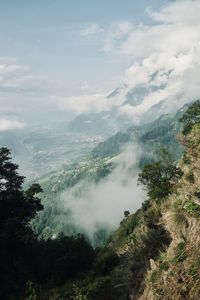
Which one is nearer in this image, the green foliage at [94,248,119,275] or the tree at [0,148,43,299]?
the green foliage at [94,248,119,275]

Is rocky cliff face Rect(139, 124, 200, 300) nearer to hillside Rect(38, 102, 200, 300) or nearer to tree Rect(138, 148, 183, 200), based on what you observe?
hillside Rect(38, 102, 200, 300)

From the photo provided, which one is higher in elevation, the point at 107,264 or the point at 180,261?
the point at 107,264

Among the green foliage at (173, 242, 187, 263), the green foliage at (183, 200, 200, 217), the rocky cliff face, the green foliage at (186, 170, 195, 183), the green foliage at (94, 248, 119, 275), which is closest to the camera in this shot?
the rocky cliff face

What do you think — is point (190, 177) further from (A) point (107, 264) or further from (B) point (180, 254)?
(B) point (180, 254)

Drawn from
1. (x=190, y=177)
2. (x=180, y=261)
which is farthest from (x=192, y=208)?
(x=190, y=177)

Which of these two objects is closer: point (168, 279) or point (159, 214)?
point (168, 279)

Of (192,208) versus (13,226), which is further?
(13,226)

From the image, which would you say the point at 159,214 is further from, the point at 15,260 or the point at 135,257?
the point at 15,260

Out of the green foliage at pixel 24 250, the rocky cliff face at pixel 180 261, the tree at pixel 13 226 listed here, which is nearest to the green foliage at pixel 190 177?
the rocky cliff face at pixel 180 261

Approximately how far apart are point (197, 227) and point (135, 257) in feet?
17.9

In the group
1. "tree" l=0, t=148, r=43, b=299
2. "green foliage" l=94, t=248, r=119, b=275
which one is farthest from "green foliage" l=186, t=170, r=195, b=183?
"tree" l=0, t=148, r=43, b=299

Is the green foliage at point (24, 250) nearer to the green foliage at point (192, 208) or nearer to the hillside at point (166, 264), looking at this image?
the hillside at point (166, 264)

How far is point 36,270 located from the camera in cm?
4638

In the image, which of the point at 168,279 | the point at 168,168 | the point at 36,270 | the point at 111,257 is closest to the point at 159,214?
the point at 111,257
